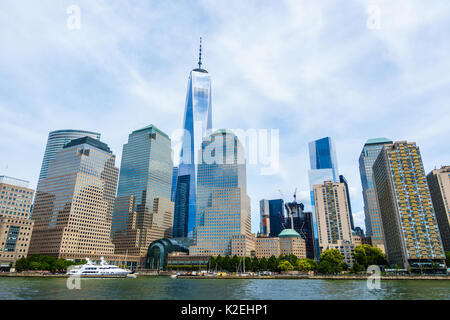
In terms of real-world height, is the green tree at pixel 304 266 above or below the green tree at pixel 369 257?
below

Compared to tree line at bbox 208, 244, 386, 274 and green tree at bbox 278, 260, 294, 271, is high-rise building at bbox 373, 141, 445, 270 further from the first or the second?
green tree at bbox 278, 260, 294, 271

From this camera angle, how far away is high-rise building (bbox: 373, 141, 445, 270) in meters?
150

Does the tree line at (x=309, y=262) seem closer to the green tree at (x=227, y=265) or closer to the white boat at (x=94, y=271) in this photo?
the green tree at (x=227, y=265)

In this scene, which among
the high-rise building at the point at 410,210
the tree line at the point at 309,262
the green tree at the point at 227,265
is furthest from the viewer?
the green tree at the point at 227,265

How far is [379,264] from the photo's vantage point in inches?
6929

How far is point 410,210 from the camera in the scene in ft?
517

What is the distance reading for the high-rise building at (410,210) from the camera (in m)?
150

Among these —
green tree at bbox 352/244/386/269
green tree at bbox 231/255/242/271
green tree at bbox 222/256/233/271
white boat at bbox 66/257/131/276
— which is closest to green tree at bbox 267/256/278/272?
green tree at bbox 231/255/242/271

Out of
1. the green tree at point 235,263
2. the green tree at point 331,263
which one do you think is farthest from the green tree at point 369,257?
the green tree at point 235,263

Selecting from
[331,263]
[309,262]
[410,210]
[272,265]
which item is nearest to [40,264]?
[272,265]

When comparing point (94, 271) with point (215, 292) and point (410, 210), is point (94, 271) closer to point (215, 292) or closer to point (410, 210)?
point (215, 292)
